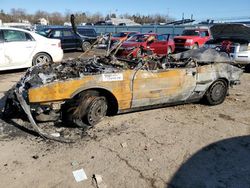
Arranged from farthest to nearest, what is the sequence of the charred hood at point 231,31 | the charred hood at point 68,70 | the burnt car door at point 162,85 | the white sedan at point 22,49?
the charred hood at point 231,31
the white sedan at point 22,49
the burnt car door at point 162,85
the charred hood at point 68,70

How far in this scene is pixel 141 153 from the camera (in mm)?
4000

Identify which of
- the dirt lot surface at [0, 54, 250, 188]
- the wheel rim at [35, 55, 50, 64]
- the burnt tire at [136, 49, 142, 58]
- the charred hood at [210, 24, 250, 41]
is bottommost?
the dirt lot surface at [0, 54, 250, 188]

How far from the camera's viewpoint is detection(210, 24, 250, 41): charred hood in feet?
29.8

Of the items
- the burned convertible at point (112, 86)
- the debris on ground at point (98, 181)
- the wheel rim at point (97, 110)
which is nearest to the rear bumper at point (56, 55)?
the burned convertible at point (112, 86)

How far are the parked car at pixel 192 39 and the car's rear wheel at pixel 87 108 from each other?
13518 millimetres

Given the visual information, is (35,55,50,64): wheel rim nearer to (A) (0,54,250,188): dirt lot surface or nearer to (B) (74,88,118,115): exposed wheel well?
(A) (0,54,250,188): dirt lot surface

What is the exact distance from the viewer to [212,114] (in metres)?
5.68

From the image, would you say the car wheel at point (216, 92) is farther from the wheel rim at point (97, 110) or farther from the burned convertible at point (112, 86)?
the wheel rim at point (97, 110)

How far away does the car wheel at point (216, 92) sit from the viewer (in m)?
6.09

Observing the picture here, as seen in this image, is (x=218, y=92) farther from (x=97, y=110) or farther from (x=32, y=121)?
(x=32, y=121)

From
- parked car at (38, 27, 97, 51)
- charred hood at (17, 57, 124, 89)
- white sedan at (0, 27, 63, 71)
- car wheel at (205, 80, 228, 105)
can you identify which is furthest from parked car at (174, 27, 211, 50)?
charred hood at (17, 57, 124, 89)

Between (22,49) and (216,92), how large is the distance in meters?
6.32

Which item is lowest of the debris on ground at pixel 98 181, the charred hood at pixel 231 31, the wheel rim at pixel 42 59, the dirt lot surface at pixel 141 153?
the debris on ground at pixel 98 181

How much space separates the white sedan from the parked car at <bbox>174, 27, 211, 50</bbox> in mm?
9973
